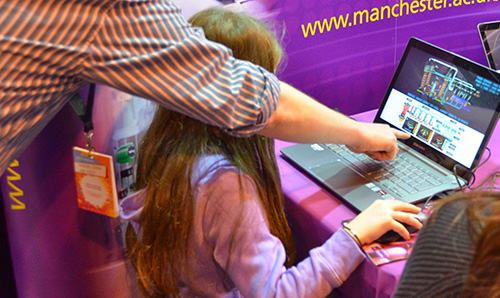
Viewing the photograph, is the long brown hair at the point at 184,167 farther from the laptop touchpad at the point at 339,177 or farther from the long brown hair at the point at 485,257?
the long brown hair at the point at 485,257

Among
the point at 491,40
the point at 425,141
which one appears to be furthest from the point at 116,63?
the point at 491,40

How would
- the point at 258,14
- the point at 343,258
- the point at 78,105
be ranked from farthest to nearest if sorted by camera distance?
the point at 258,14 → the point at 78,105 → the point at 343,258

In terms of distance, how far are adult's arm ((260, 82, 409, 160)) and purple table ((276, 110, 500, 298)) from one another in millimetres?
157

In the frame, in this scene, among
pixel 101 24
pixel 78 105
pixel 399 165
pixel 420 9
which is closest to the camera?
pixel 101 24

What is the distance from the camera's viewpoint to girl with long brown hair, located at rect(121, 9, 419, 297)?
103cm

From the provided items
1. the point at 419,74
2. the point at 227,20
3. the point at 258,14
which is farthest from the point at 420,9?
the point at 227,20

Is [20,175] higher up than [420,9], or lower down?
lower down

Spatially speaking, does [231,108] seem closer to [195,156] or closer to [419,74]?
[195,156]

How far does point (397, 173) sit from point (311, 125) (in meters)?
0.39

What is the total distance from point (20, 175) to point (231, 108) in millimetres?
772

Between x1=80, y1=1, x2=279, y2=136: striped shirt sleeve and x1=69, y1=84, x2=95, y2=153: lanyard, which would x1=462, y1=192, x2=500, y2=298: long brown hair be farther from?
x1=69, y1=84, x2=95, y2=153: lanyard

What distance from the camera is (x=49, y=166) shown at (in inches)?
55.9

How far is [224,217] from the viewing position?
3.37 ft

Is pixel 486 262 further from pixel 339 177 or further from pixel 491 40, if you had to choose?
pixel 491 40
